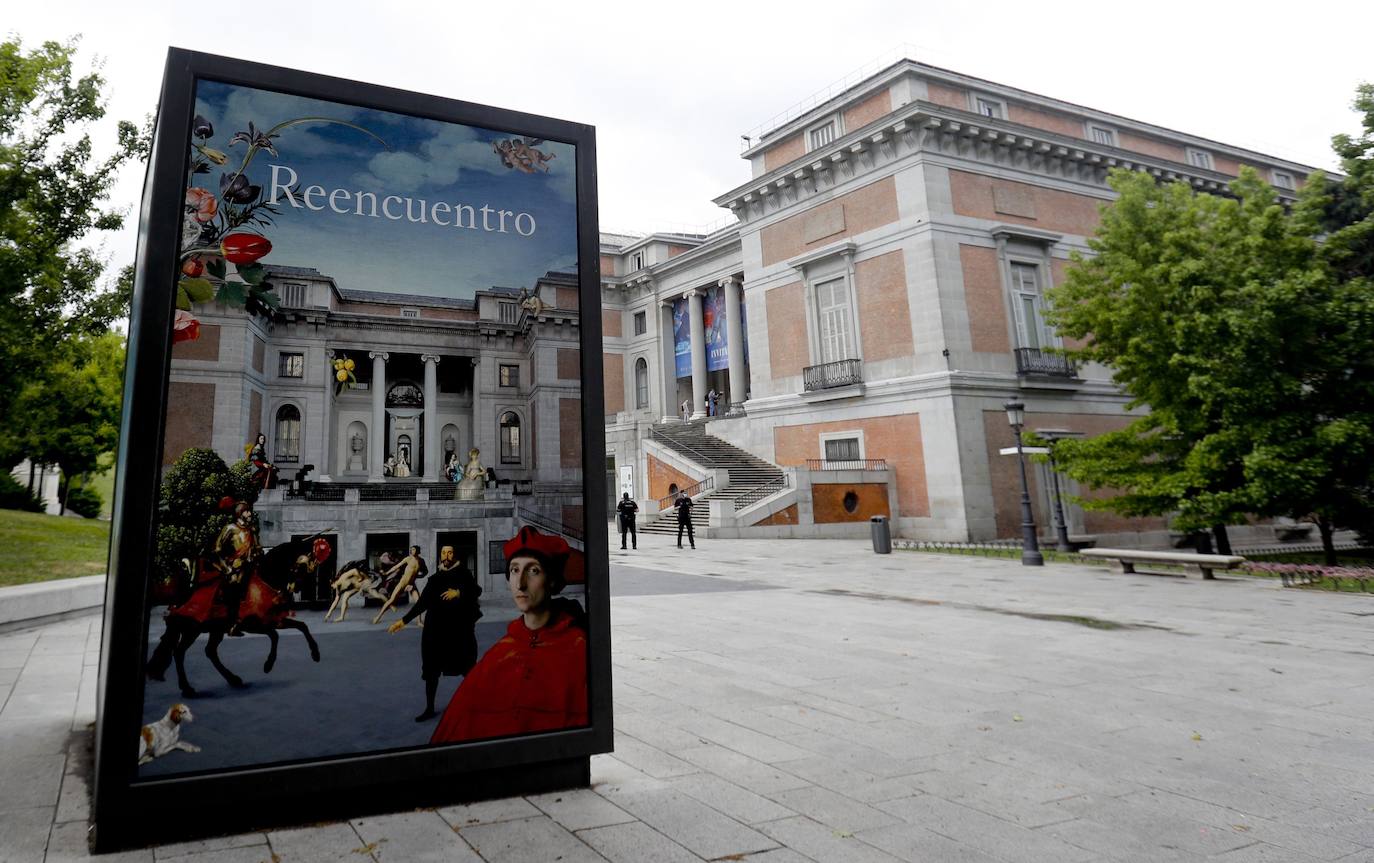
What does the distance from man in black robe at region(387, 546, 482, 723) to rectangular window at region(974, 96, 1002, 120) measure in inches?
1240

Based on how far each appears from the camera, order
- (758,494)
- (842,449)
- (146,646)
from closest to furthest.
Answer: (146,646) < (758,494) < (842,449)

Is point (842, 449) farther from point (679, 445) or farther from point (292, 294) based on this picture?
point (292, 294)

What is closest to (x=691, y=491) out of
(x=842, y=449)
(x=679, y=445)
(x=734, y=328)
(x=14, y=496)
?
(x=679, y=445)

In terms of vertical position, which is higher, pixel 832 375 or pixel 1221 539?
pixel 832 375

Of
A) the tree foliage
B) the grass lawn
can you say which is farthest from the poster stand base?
the tree foliage

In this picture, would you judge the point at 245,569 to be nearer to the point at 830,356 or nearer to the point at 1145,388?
the point at 1145,388

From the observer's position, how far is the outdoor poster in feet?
10.1

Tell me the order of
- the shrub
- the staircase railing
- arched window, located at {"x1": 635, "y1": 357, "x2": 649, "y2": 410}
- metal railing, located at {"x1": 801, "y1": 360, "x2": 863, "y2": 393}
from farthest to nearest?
arched window, located at {"x1": 635, "y1": 357, "x2": 649, "y2": 410}
the staircase railing
the shrub
metal railing, located at {"x1": 801, "y1": 360, "x2": 863, "y2": 393}

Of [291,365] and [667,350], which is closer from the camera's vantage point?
[291,365]

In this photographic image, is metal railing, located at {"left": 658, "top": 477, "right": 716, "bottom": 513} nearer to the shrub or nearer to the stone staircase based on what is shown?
the stone staircase

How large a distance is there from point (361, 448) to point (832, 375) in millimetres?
25672

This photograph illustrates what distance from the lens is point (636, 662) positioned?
664cm

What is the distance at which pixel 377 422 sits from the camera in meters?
3.33

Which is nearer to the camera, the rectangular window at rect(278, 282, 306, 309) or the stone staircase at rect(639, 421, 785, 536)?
the rectangular window at rect(278, 282, 306, 309)
